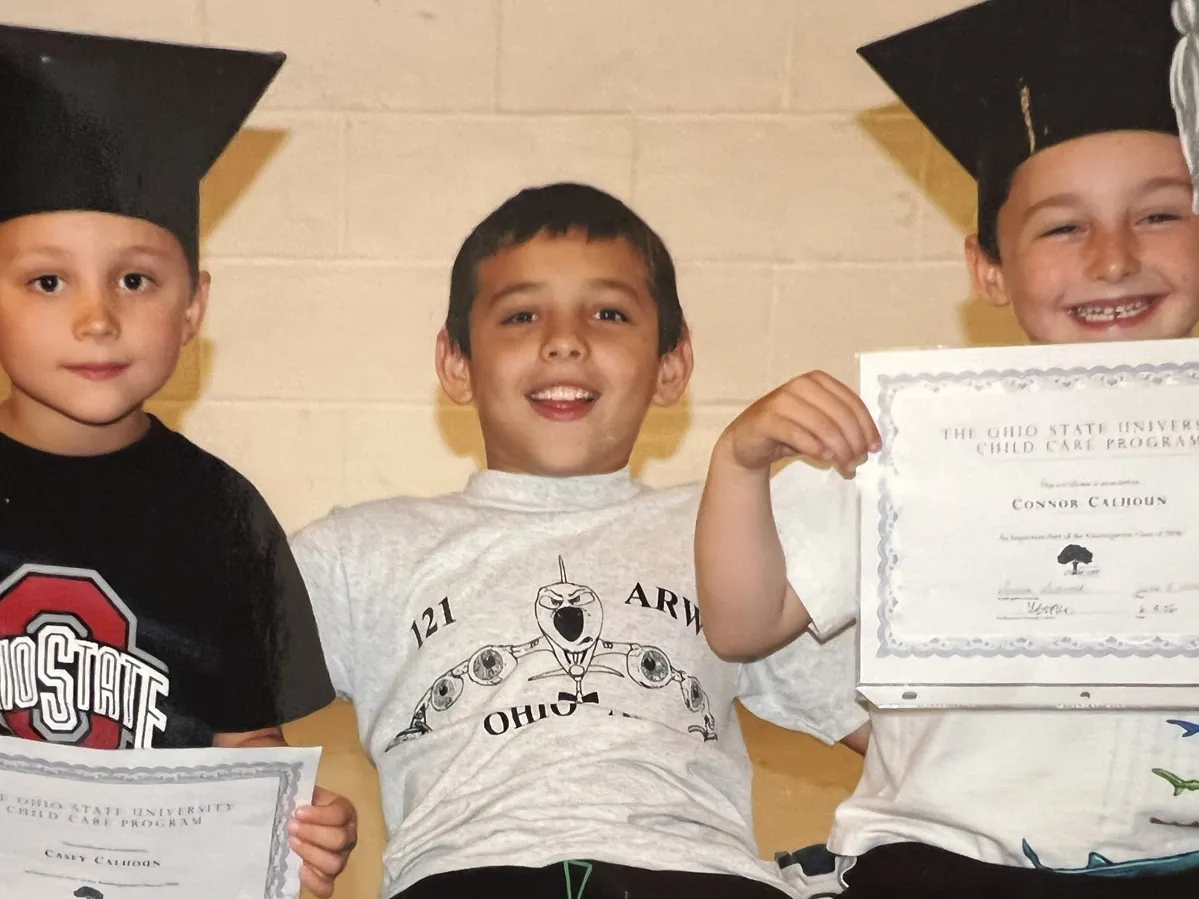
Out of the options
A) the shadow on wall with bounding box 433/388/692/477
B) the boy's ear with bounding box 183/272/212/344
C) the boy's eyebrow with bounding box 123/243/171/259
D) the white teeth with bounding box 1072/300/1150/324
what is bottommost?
the shadow on wall with bounding box 433/388/692/477

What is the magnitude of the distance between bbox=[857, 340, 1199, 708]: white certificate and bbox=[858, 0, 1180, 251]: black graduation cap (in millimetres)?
215

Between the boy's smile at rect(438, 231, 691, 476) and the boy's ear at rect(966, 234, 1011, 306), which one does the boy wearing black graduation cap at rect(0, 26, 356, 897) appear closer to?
the boy's smile at rect(438, 231, 691, 476)

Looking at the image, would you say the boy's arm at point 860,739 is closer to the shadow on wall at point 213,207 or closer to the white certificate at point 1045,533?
the white certificate at point 1045,533

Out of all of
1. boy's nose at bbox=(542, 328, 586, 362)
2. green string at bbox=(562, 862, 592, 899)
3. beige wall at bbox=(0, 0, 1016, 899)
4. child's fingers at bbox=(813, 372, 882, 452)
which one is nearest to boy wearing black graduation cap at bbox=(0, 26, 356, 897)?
beige wall at bbox=(0, 0, 1016, 899)

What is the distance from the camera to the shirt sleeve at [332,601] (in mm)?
1305

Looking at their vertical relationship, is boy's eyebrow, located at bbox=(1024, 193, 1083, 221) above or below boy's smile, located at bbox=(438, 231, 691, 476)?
above

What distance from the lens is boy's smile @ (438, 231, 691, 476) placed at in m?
1.31

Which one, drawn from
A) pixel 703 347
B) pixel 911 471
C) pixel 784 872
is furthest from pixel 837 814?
pixel 703 347

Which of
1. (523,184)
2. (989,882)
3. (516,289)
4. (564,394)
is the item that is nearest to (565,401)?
(564,394)

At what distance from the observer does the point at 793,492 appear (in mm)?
1213

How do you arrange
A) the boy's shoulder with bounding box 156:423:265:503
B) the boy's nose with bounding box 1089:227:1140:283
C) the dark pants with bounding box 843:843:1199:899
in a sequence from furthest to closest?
1. the boy's shoulder with bounding box 156:423:265:503
2. the boy's nose with bounding box 1089:227:1140:283
3. the dark pants with bounding box 843:843:1199:899

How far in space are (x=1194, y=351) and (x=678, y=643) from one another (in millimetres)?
491

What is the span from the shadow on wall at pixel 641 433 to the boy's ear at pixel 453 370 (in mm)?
12

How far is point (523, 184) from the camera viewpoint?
4.52 feet
